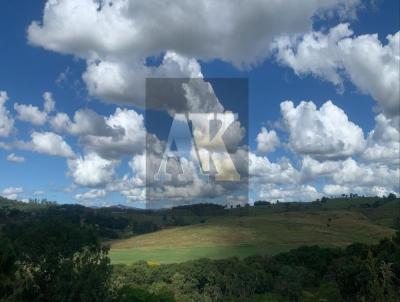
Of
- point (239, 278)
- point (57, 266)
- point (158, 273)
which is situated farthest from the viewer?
point (158, 273)

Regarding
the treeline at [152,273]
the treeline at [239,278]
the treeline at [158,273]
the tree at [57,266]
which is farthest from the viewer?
the treeline at [239,278]

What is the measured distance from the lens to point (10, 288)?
109 feet

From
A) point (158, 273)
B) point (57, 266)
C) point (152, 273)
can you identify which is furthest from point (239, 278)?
point (57, 266)

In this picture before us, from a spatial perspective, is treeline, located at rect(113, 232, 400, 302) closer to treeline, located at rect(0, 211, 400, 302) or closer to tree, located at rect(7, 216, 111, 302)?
treeline, located at rect(0, 211, 400, 302)

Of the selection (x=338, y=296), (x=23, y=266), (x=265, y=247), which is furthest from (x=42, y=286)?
(x=265, y=247)

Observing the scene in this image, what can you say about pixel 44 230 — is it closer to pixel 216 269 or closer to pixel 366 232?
pixel 216 269

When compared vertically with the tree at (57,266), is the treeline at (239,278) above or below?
below

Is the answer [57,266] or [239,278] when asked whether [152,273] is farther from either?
[57,266]

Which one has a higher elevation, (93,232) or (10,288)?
(93,232)

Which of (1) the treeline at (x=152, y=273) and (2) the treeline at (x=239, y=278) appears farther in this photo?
(2) the treeline at (x=239, y=278)

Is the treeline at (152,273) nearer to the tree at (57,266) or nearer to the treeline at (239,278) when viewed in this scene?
the tree at (57,266)

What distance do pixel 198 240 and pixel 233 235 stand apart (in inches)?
603

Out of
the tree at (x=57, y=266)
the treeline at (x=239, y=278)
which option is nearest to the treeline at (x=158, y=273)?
the tree at (x=57, y=266)

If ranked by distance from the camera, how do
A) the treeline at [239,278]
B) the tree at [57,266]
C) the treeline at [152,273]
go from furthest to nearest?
the treeline at [239,278] → the tree at [57,266] → the treeline at [152,273]
